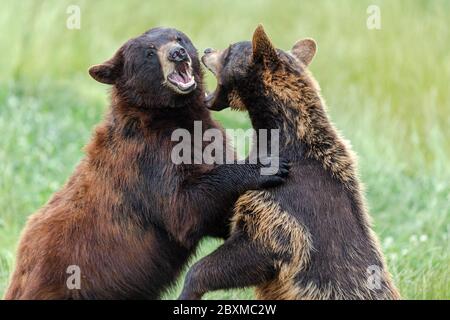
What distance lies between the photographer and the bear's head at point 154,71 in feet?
22.5

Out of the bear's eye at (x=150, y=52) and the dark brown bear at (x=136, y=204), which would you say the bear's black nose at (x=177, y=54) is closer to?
the dark brown bear at (x=136, y=204)

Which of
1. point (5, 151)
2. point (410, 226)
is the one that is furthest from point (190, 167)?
point (5, 151)

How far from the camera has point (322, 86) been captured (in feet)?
42.5

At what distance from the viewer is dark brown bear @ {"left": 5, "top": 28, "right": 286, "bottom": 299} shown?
A: 6.52 m

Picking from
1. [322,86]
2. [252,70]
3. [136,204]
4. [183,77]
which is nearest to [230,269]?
[136,204]

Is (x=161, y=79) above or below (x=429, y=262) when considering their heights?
above

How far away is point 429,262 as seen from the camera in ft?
27.6

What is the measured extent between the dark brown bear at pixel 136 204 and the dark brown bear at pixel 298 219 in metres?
0.23

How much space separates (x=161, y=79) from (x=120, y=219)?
106 cm

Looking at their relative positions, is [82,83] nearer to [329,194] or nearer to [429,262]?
[429,262]

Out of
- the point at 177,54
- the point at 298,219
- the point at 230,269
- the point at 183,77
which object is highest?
the point at 177,54

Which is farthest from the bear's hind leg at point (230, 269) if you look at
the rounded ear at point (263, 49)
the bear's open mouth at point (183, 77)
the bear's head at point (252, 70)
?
the rounded ear at point (263, 49)

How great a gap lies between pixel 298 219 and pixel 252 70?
3.69 ft

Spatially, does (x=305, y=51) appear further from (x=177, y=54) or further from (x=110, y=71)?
(x=110, y=71)
